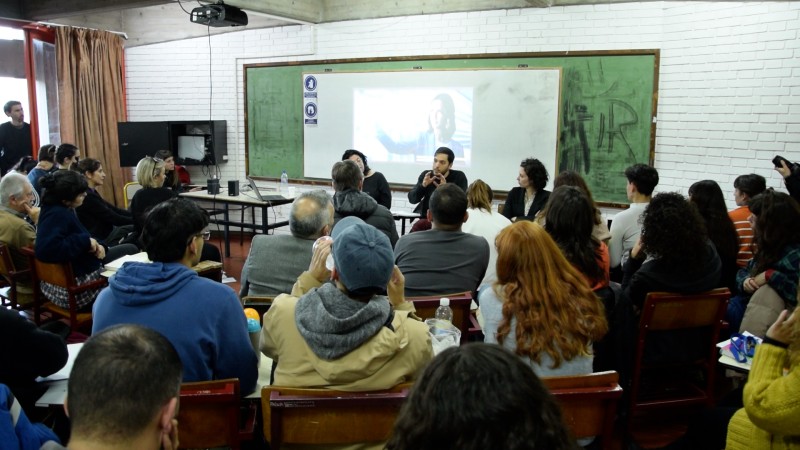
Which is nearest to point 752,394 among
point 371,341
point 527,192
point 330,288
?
point 371,341

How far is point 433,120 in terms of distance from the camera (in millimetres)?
6887

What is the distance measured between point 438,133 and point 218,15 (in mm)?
2613

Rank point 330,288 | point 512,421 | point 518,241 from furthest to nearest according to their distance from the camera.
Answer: point 518,241 < point 330,288 < point 512,421

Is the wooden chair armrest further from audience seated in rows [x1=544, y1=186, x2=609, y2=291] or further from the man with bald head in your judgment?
audience seated in rows [x1=544, y1=186, x2=609, y2=291]

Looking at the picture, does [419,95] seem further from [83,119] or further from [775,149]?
[83,119]

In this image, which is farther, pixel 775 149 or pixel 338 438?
pixel 775 149

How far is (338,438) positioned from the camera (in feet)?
5.56

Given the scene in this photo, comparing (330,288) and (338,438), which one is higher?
(330,288)

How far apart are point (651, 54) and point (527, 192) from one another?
186 cm

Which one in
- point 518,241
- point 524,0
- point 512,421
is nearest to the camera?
point 512,421

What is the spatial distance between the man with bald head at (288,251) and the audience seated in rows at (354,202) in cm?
114

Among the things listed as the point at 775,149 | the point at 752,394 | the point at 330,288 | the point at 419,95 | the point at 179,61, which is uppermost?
the point at 179,61

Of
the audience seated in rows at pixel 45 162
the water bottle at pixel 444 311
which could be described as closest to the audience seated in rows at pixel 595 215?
the water bottle at pixel 444 311

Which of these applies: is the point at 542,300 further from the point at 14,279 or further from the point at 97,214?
the point at 97,214
